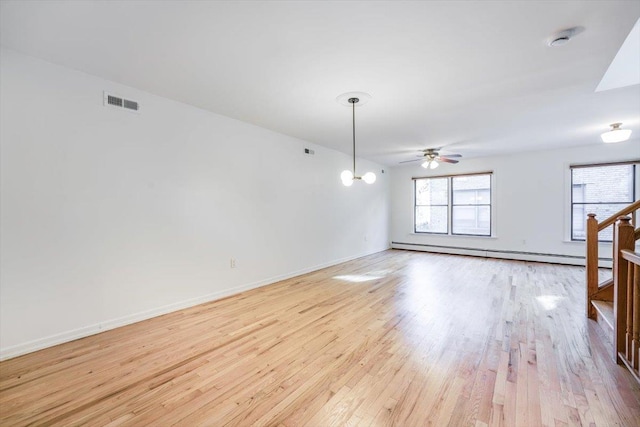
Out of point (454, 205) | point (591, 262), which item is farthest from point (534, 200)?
point (591, 262)

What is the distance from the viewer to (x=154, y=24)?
2.02 metres

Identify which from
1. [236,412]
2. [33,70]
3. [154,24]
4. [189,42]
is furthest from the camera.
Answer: [33,70]

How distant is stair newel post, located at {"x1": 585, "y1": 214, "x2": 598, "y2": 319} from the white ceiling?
157 centimetres

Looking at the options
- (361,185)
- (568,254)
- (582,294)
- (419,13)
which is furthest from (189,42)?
(568,254)

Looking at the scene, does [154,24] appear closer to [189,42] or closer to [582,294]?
[189,42]

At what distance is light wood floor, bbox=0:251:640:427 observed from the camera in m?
1.68

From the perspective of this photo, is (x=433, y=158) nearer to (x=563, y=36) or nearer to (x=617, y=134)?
(x=617, y=134)

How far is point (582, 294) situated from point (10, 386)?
631 centimetres

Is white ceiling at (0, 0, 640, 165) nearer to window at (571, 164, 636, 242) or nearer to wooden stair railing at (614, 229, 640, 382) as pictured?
wooden stair railing at (614, 229, 640, 382)

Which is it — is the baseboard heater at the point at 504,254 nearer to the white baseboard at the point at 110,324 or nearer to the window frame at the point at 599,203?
the window frame at the point at 599,203

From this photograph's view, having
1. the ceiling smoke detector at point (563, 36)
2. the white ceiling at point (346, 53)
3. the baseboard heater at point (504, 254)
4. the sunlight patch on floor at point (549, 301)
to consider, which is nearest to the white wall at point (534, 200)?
the baseboard heater at point (504, 254)

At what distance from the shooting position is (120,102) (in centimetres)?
295

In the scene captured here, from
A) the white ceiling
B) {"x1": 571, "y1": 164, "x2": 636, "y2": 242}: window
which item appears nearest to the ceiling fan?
the white ceiling

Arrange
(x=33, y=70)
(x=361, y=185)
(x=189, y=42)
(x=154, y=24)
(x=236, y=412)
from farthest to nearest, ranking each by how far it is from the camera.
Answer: (x=361, y=185), (x=33, y=70), (x=189, y=42), (x=154, y=24), (x=236, y=412)
